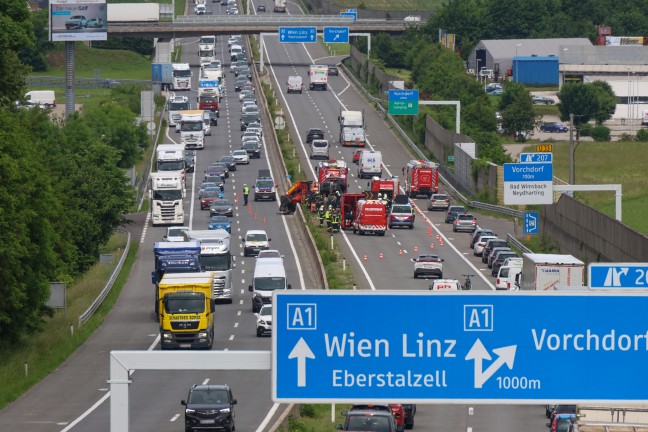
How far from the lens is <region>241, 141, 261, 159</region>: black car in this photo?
12800cm

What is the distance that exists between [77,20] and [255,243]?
175 feet

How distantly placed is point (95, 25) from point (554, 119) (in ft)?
183

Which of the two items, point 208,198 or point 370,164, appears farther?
point 370,164

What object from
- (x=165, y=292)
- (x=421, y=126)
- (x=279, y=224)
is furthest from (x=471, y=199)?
(x=165, y=292)

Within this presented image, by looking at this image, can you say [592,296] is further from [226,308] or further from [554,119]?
[554,119]

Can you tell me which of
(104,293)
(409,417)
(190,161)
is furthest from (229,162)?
(409,417)

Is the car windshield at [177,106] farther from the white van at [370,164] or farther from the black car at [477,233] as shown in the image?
the black car at [477,233]

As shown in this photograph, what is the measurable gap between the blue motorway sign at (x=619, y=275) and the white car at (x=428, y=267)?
58.2 meters

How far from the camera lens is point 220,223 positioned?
92.2m

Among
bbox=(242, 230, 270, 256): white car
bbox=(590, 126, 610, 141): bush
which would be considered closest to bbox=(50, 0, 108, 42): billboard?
bbox=(590, 126, 610, 141): bush

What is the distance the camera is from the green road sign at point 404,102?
416 ft

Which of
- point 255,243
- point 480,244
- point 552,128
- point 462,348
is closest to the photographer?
point 462,348

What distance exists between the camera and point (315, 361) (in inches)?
511

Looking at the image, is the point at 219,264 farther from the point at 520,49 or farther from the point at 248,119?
the point at 520,49
